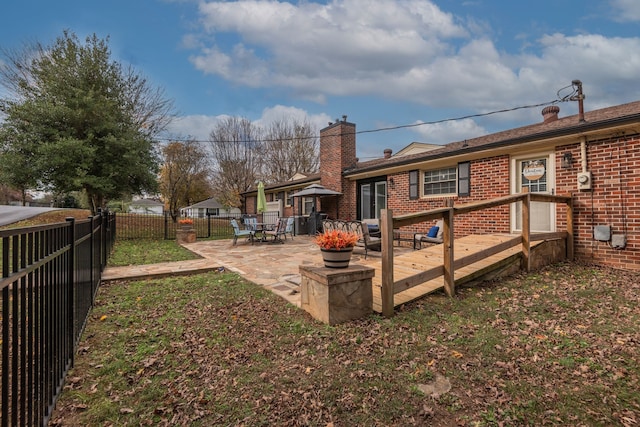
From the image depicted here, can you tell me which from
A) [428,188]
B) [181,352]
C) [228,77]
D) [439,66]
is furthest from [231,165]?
[181,352]

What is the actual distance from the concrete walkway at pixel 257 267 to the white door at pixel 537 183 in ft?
11.9

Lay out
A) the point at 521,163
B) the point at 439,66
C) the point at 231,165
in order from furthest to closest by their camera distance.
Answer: the point at 231,165 < the point at 439,66 < the point at 521,163

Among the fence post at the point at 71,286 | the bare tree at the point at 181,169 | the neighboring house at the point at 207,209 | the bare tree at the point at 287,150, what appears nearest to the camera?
the fence post at the point at 71,286

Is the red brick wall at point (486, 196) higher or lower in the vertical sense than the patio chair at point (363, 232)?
higher

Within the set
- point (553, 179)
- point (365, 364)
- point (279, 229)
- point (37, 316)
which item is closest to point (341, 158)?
point (279, 229)

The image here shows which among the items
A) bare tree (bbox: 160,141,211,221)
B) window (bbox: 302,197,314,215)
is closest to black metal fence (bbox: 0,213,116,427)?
window (bbox: 302,197,314,215)

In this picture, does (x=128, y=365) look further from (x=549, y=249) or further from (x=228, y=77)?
(x=228, y=77)

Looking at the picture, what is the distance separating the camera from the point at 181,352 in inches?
114

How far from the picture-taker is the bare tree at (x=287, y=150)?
87.3 ft

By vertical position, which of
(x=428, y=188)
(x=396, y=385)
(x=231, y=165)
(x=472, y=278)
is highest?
(x=231, y=165)

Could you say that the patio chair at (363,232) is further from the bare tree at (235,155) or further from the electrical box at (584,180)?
the bare tree at (235,155)

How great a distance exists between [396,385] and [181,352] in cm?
198

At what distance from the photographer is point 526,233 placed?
5.23m

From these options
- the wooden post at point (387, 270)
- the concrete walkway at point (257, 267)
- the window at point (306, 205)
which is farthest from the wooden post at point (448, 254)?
the window at point (306, 205)
